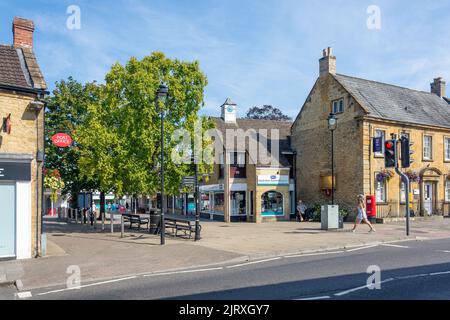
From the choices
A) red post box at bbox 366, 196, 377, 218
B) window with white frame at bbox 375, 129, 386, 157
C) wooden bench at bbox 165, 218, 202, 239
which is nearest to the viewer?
wooden bench at bbox 165, 218, 202, 239

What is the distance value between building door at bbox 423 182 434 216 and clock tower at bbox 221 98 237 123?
51.4 feet

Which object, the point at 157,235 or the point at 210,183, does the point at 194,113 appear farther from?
the point at 210,183

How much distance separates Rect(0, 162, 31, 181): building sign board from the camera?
1259 centimetres

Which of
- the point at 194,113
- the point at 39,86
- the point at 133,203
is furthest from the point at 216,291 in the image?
the point at 133,203

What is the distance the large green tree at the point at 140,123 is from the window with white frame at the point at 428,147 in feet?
56.2

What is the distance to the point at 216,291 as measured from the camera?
320 inches

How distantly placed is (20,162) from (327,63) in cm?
2235

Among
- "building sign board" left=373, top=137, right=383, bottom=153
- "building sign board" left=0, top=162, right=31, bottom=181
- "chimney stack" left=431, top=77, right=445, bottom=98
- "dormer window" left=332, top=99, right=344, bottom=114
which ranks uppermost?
"chimney stack" left=431, top=77, right=445, bottom=98

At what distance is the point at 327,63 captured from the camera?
2906 cm

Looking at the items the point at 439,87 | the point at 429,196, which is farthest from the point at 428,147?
the point at 439,87

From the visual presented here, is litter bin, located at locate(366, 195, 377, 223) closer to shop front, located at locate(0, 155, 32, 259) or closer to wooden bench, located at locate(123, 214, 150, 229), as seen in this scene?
wooden bench, located at locate(123, 214, 150, 229)

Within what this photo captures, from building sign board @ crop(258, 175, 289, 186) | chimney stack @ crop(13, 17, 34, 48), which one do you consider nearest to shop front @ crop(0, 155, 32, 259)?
chimney stack @ crop(13, 17, 34, 48)

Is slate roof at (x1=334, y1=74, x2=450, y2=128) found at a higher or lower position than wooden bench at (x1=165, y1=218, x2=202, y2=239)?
higher
